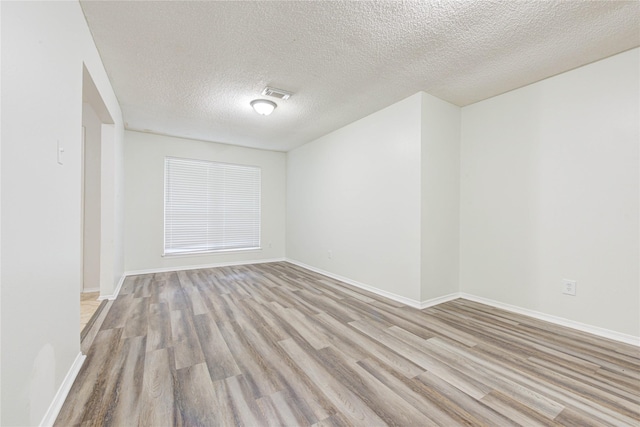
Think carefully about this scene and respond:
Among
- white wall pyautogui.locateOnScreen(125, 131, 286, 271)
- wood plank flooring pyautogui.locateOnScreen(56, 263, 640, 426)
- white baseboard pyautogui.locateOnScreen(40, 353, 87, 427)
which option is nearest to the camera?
white baseboard pyautogui.locateOnScreen(40, 353, 87, 427)

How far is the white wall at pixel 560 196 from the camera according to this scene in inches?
89.6

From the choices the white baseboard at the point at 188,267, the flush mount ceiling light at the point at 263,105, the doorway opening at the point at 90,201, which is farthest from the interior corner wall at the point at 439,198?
the doorway opening at the point at 90,201

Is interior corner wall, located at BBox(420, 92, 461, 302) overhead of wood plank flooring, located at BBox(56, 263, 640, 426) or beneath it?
overhead

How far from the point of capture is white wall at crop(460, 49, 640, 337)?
2275 mm

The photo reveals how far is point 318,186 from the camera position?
16.5ft

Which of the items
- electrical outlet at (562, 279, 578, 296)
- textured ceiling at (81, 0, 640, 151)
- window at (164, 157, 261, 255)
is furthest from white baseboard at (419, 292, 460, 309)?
window at (164, 157, 261, 255)

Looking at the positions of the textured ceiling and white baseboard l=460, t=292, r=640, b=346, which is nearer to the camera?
the textured ceiling

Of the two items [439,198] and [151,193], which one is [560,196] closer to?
[439,198]

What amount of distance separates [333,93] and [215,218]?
11.7 ft

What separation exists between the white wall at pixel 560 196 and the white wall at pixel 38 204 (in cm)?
387

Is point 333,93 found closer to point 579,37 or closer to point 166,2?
point 166,2

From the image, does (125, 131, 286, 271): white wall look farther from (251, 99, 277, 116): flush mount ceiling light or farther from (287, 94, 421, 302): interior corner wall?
(251, 99, 277, 116): flush mount ceiling light

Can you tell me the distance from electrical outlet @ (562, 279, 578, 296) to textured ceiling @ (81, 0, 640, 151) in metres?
2.06

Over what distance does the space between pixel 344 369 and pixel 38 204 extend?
6.42 feet
